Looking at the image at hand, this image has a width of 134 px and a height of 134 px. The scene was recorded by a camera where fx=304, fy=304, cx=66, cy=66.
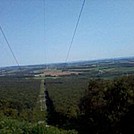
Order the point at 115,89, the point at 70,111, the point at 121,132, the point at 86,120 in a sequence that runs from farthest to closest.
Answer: the point at 70,111 < the point at 86,120 < the point at 115,89 < the point at 121,132

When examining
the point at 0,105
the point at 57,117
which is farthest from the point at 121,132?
the point at 0,105

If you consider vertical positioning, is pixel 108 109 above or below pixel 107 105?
below

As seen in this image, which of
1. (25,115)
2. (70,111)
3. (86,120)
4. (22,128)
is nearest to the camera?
(22,128)

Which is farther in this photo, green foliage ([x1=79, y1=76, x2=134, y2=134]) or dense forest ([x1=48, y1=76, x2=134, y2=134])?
green foliage ([x1=79, y1=76, x2=134, y2=134])

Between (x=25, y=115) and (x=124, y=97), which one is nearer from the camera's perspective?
(x=124, y=97)

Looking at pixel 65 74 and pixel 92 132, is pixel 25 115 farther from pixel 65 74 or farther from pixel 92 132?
pixel 65 74

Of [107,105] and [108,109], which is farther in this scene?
[107,105]

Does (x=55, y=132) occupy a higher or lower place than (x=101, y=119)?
higher

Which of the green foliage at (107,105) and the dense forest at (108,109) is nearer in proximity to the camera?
the dense forest at (108,109)

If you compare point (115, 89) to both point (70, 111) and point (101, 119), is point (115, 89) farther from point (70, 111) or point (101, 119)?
point (70, 111)
